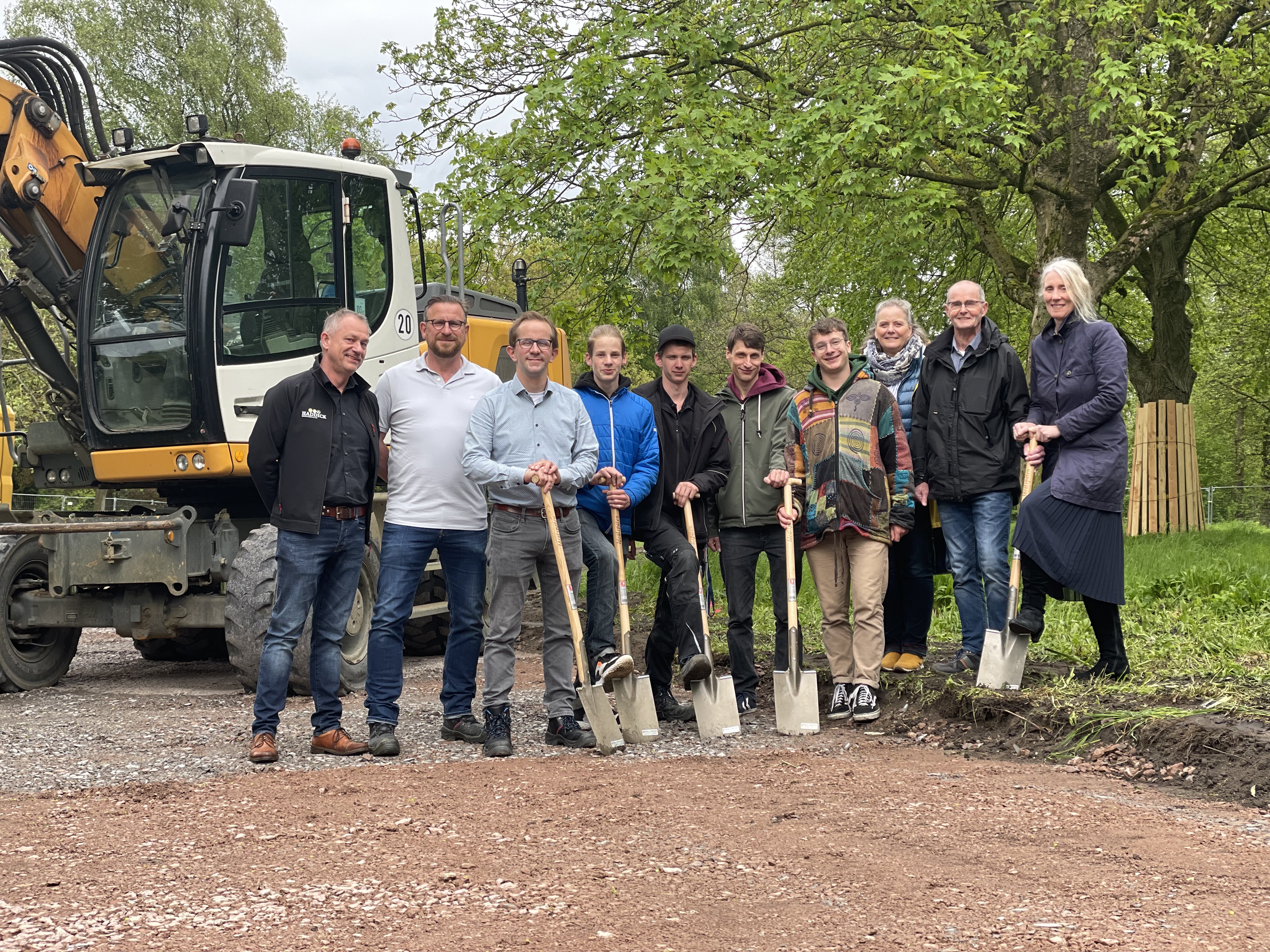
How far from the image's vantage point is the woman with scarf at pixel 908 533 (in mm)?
7047

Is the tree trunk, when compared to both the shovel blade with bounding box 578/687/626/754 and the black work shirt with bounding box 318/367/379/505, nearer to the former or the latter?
the shovel blade with bounding box 578/687/626/754

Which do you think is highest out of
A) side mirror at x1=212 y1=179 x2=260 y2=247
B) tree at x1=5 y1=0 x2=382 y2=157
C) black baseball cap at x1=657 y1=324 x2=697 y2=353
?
tree at x1=5 y1=0 x2=382 y2=157

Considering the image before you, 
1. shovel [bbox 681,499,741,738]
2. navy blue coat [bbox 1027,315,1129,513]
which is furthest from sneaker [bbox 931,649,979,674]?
shovel [bbox 681,499,741,738]

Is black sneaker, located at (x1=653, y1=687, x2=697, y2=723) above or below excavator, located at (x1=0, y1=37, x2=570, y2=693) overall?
below

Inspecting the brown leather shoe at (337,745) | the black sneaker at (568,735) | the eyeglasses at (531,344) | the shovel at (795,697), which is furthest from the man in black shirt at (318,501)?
the shovel at (795,697)

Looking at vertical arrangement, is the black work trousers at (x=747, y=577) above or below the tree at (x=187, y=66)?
below

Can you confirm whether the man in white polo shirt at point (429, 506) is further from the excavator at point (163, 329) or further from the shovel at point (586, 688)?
the excavator at point (163, 329)

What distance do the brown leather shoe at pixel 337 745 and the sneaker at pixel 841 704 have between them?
7.65ft

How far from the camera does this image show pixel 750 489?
6633 millimetres

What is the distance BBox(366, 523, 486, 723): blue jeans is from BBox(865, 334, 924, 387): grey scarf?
7.93 ft

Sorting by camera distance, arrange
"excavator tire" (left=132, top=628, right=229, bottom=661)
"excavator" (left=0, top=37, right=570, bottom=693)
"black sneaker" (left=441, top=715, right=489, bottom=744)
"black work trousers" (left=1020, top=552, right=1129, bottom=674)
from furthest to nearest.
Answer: "excavator tire" (left=132, top=628, right=229, bottom=661)
"excavator" (left=0, top=37, right=570, bottom=693)
"black work trousers" (left=1020, top=552, right=1129, bottom=674)
"black sneaker" (left=441, top=715, right=489, bottom=744)

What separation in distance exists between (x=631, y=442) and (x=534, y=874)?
2.79m

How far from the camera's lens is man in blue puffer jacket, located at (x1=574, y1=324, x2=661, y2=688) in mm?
6316

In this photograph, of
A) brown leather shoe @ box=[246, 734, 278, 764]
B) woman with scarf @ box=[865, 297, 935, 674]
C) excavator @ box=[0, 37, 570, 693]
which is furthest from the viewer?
excavator @ box=[0, 37, 570, 693]
